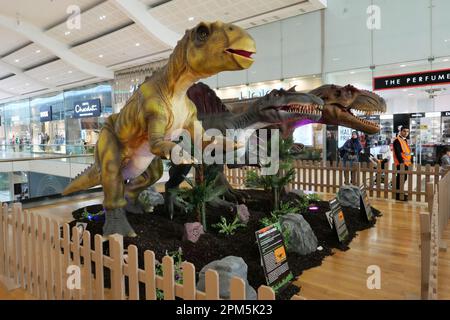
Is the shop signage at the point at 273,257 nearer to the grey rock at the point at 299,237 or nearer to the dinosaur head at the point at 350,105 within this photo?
the grey rock at the point at 299,237

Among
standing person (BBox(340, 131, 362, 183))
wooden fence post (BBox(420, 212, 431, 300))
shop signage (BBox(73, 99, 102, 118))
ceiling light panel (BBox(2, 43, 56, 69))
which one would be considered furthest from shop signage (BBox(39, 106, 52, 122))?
wooden fence post (BBox(420, 212, 431, 300))

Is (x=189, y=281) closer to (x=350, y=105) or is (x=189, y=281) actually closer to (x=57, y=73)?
(x=350, y=105)

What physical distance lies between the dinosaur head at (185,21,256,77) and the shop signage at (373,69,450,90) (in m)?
6.56

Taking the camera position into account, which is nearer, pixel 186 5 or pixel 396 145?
pixel 396 145

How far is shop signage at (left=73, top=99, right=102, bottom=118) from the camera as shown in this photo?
14.5 metres

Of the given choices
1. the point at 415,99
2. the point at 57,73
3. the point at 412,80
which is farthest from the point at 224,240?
the point at 57,73

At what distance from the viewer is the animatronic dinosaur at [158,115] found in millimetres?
2385

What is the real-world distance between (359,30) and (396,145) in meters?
3.56

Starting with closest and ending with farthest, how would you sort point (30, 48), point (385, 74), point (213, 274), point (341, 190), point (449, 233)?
1. point (213, 274)
2. point (449, 233)
3. point (341, 190)
4. point (385, 74)
5. point (30, 48)

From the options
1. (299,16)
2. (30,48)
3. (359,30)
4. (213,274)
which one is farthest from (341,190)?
(30,48)

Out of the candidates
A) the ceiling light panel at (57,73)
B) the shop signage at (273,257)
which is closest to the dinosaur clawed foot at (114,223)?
the shop signage at (273,257)

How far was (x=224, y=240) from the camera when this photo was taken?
355cm

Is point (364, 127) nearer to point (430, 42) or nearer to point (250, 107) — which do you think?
point (250, 107)
